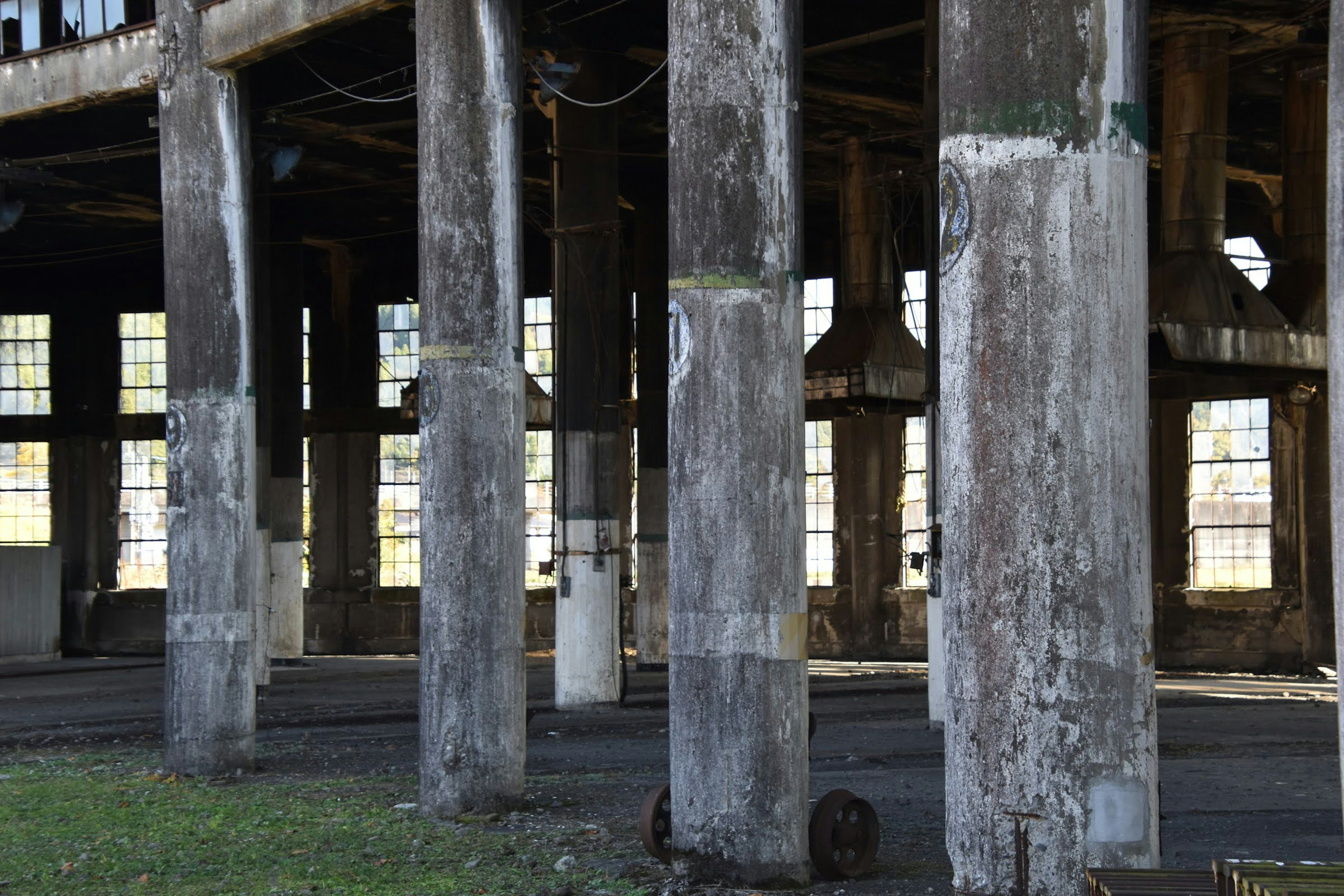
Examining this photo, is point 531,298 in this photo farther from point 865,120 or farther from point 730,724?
point 730,724

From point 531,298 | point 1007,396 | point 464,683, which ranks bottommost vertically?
point 464,683

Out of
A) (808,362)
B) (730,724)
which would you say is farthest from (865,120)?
(730,724)

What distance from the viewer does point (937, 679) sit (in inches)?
567

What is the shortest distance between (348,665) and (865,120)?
38.9 ft

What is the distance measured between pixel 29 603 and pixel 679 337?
21798 millimetres

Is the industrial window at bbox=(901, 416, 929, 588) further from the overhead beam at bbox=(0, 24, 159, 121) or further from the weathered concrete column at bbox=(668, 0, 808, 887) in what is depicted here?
the weathered concrete column at bbox=(668, 0, 808, 887)

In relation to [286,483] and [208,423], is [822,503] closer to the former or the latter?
[286,483]

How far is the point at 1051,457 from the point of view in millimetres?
5004

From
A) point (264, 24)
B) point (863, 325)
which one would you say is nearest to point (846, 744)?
point (863, 325)

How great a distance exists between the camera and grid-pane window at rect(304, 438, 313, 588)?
28.1 meters

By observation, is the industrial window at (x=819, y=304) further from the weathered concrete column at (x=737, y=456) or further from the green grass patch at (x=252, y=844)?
the weathered concrete column at (x=737, y=456)

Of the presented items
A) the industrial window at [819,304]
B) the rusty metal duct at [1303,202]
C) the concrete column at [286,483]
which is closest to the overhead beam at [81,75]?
the concrete column at [286,483]

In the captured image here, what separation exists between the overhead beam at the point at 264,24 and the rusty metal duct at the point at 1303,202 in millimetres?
11123

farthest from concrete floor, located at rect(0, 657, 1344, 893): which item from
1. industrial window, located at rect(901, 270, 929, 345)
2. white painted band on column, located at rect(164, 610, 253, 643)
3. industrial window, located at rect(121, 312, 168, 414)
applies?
industrial window, located at rect(121, 312, 168, 414)
